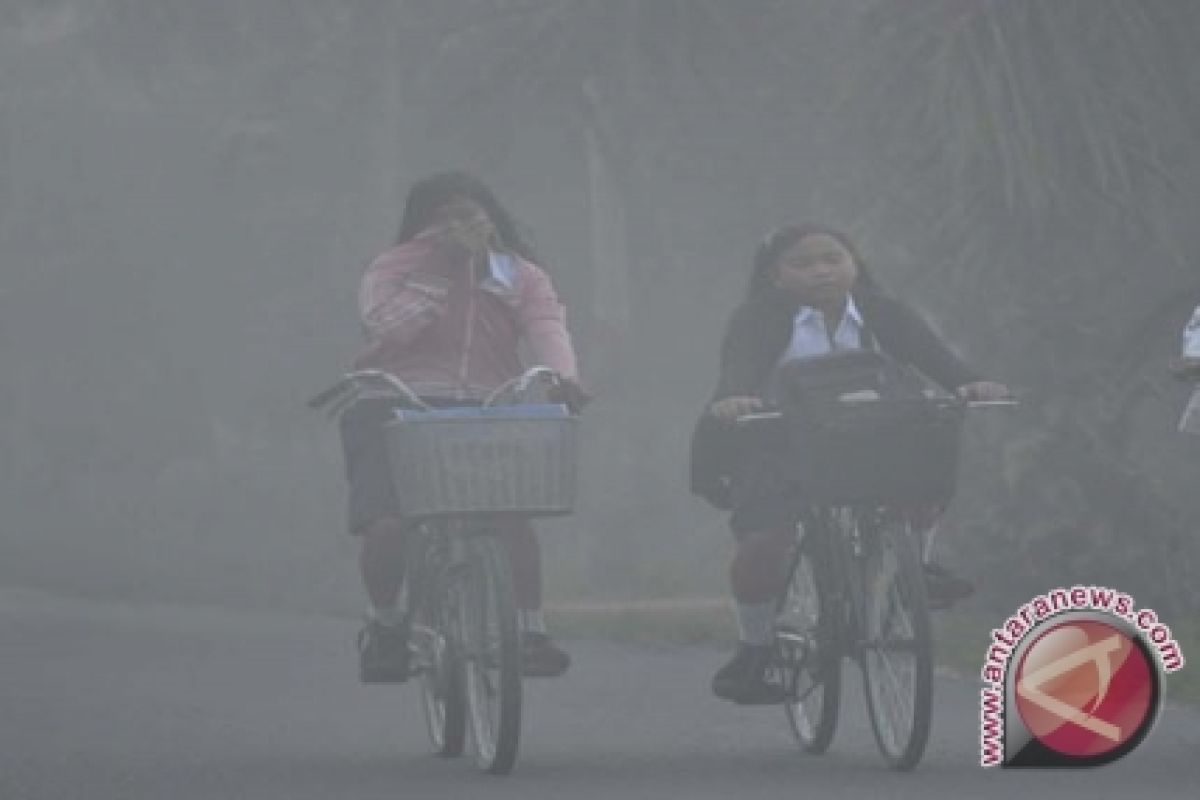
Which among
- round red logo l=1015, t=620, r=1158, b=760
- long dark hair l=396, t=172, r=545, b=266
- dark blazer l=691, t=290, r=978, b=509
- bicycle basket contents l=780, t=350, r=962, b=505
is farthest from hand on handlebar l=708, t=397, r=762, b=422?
round red logo l=1015, t=620, r=1158, b=760

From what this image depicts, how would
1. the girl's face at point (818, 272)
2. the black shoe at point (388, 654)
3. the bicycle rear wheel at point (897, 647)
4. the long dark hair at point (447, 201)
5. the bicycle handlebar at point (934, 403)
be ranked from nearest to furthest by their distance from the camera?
the bicycle rear wheel at point (897, 647) → the bicycle handlebar at point (934, 403) → the girl's face at point (818, 272) → the black shoe at point (388, 654) → the long dark hair at point (447, 201)

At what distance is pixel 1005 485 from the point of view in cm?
1808

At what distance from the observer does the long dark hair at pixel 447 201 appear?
35.8 ft

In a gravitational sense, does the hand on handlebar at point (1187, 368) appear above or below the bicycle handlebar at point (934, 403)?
above

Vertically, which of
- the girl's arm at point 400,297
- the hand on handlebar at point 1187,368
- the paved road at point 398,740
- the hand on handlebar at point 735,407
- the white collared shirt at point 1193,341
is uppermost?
the girl's arm at point 400,297

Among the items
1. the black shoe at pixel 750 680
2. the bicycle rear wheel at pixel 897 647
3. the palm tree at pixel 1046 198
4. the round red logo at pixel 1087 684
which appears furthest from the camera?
the palm tree at pixel 1046 198

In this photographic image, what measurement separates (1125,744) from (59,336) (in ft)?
94.5

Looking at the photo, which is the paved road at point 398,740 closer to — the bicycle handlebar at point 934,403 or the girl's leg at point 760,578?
the girl's leg at point 760,578

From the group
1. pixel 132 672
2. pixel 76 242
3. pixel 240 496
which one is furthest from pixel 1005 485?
pixel 76 242

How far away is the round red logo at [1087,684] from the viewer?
830 centimetres

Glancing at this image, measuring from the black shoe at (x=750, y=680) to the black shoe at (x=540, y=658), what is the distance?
17.3 inches

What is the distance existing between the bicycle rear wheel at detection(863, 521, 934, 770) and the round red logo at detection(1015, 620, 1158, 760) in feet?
2.16

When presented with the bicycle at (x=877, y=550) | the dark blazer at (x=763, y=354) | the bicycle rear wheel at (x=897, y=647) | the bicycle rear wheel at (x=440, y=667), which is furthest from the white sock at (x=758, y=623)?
the bicycle rear wheel at (x=440, y=667)

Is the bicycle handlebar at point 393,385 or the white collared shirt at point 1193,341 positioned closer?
the white collared shirt at point 1193,341
